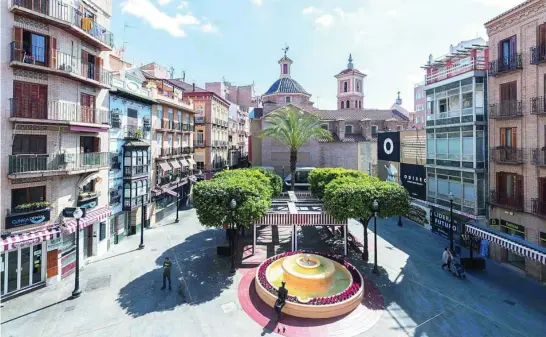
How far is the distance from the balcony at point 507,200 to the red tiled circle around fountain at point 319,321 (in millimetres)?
11242

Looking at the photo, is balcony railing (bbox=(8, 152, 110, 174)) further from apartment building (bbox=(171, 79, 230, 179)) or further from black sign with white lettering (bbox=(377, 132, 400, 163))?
black sign with white lettering (bbox=(377, 132, 400, 163))

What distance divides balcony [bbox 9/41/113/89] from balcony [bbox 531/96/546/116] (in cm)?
2691

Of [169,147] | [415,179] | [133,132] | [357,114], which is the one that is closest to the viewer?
[133,132]

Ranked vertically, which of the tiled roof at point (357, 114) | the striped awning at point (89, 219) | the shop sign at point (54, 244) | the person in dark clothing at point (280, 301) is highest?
the tiled roof at point (357, 114)

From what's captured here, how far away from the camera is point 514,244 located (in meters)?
16.0

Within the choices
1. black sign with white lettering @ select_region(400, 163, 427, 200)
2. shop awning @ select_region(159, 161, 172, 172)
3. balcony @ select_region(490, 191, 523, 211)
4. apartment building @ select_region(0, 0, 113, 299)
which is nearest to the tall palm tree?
black sign with white lettering @ select_region(400, 163, 427, 200)

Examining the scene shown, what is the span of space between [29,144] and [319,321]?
687 inches

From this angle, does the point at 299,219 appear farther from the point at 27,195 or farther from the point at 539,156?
the point at 27,195

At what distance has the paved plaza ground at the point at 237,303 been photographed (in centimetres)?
1240

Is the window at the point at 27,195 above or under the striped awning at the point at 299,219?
above

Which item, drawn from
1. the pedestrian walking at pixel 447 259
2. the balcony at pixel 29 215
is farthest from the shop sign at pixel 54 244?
the pedestrian walking at pixel 447 259

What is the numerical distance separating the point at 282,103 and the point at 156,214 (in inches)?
1245

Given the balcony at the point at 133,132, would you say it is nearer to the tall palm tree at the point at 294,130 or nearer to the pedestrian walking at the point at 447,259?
the tall palm tree at the point at 294,130

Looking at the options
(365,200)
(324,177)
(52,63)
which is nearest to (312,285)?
(365,200)
